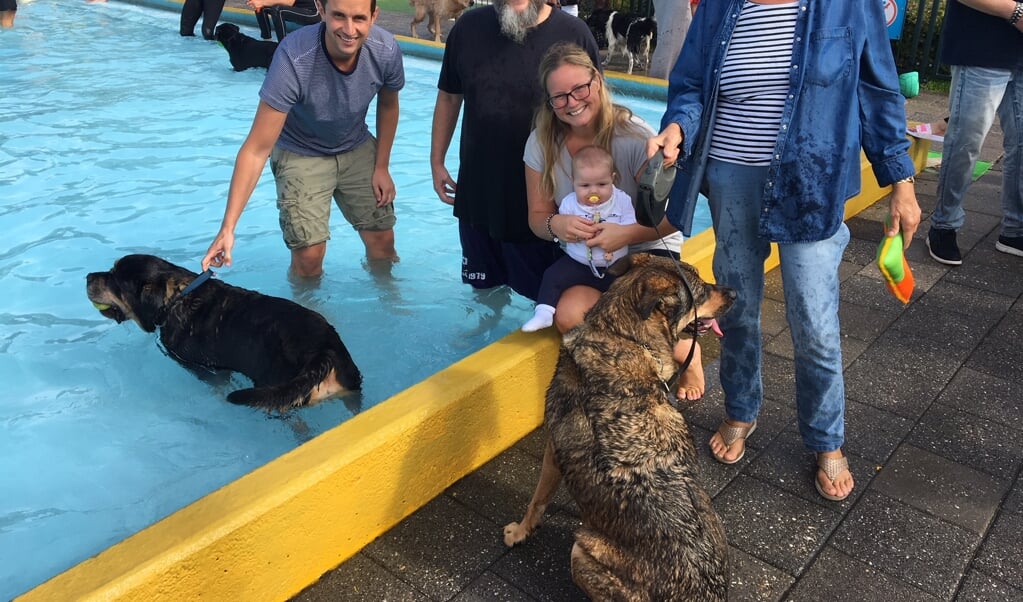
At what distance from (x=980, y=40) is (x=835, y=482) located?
3.56m

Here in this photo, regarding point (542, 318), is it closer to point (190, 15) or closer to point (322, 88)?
point (322, 88)

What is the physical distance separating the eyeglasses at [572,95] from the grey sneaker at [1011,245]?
13.7 ft

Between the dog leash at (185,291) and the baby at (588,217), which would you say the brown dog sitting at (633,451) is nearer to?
the baby at (588,217)

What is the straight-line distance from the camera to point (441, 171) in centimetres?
463

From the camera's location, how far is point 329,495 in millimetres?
2877

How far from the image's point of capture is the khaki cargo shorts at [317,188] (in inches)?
188

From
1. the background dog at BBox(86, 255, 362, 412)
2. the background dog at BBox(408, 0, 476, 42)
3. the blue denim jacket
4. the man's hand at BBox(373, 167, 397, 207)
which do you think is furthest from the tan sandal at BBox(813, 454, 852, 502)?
the background dog at BBox(408, 0, 476, 42)

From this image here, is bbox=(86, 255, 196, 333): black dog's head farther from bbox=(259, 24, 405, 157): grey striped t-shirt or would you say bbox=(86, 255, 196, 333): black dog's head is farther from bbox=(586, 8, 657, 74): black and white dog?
bbox=(586, 8, 657, 74): black and white dog

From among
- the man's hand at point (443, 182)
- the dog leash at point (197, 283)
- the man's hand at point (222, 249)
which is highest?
the man's hand at point (443, 182)

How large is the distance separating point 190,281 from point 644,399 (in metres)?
2.66

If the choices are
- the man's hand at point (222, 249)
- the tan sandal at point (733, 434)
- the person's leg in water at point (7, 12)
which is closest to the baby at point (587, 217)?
the tan sandal at point (733, 434)

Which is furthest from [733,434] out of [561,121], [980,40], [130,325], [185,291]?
[130,325]

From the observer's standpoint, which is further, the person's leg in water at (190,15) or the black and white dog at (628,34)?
the person's leg in water at (190,15)

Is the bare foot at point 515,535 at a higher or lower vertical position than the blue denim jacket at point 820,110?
lower
